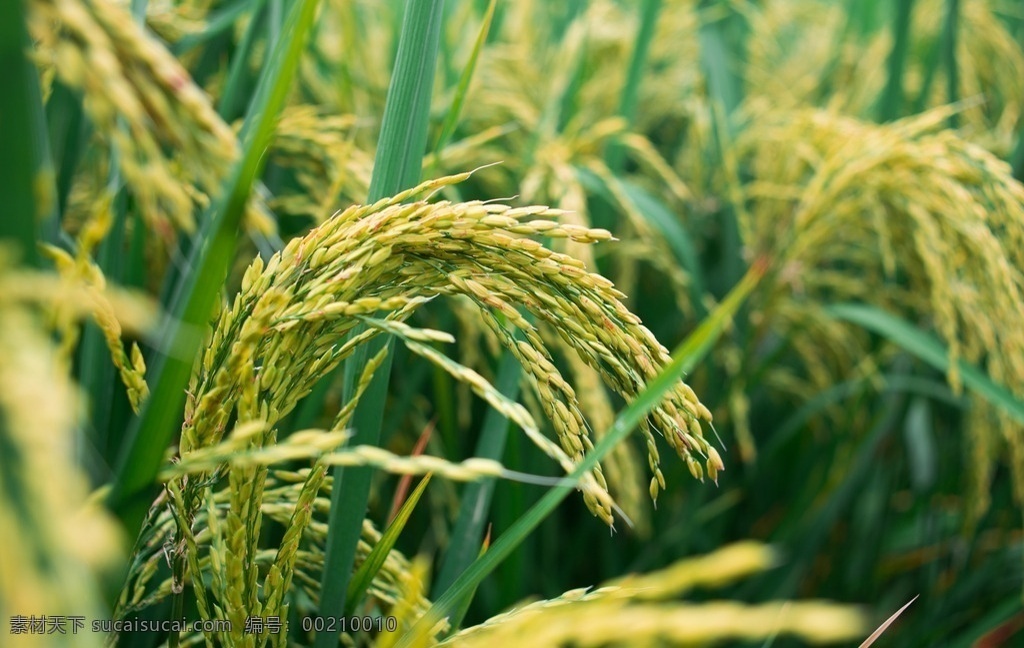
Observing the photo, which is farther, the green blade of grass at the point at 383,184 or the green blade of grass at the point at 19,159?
the green blade of grass at the point at 383,184

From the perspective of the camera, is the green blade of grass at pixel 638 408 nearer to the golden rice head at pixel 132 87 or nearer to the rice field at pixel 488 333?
the rice field at pixel 488 333

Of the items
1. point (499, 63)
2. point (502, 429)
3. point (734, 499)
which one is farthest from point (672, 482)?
point (499, 63)

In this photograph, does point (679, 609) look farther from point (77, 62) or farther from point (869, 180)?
point (869, 180)

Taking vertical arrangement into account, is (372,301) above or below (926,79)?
below

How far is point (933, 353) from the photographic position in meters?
1.17

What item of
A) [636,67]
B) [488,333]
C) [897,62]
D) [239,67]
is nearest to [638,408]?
[488,333]

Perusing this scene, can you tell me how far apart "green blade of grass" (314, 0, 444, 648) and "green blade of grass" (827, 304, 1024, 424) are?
2.66 feet

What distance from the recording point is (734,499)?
1.51 metres

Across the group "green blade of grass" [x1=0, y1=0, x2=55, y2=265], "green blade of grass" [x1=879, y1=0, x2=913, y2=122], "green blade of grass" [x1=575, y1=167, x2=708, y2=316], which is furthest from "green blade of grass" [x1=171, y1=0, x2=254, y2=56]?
→ "green blade of grass" [x1=879, y1=0, x2=913, y2=122]

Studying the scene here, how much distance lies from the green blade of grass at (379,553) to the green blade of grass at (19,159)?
0.32 m

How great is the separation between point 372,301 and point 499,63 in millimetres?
1314

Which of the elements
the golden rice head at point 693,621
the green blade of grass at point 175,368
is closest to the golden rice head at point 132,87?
the green blade of grass at point 175,368

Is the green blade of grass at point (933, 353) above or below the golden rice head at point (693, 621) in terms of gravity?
below

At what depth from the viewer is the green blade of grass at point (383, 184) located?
26.4 inches
